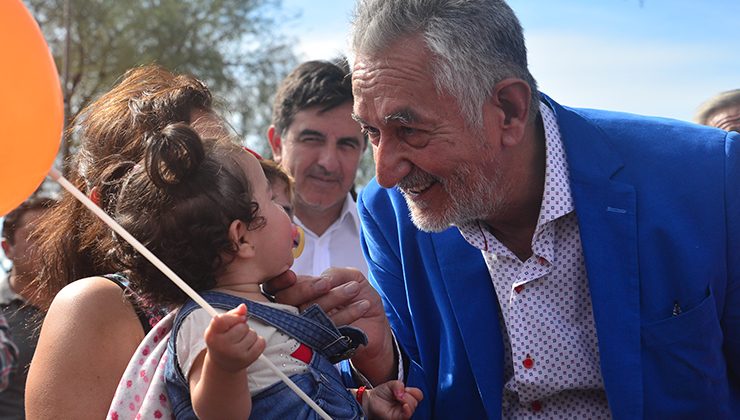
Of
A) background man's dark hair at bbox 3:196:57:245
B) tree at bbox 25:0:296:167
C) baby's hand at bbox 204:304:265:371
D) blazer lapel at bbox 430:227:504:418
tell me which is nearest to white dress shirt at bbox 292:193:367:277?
background man's dark hair at bbox 3:196:57:245

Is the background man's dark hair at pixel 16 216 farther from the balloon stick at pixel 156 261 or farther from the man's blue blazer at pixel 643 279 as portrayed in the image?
the balloon stick at pixel 156 261

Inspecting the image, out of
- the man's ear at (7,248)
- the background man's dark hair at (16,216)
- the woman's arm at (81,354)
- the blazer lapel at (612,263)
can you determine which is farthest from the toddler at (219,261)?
the man's ear at (7,248)

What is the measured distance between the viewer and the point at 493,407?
3.09 metres

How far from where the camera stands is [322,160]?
17.1 ft

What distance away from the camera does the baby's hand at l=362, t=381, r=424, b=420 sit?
9.20 feet

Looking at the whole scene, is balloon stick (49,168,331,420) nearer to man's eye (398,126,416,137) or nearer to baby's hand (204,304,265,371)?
baby's hand (204,304,265,371)

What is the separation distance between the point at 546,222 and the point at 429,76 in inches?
24.4

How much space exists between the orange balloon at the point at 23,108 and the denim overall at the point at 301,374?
57cm

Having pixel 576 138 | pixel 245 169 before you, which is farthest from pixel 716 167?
pixel 245 169

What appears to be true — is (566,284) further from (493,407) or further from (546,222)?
(493,407)

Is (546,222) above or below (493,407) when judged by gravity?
above

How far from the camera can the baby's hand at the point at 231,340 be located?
6.84ft

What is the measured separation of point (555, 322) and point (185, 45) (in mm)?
15049

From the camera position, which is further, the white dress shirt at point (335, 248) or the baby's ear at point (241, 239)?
the white dress shirt at point (335, 248)
